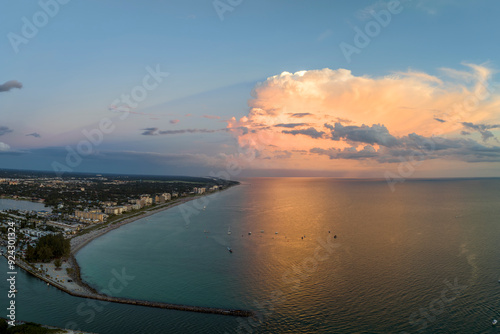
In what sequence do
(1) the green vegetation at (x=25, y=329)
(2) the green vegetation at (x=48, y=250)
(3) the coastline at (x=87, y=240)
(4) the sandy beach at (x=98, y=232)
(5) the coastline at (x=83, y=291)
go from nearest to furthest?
(1) the green vegetation at (x=25, y=329), (5) the coastline at (x=83, y=291), (3) the coastline at (x=87, y=240), (2) the green vegetation at (x=48, y=250), (4) the sandy beach at (x=98, y=232)

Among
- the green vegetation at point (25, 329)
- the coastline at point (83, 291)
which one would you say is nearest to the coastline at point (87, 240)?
the coastline at point (83, 291)

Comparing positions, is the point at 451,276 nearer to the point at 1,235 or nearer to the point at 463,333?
the point at 463,333

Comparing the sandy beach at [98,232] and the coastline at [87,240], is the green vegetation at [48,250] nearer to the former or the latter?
the coastline at [87,240]

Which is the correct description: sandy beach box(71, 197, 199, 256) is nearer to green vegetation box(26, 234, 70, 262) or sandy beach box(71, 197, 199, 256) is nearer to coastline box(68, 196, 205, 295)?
coastline box(68, 196, 205, 295)

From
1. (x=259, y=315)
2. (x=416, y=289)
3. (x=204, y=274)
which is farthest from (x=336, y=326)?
(x=204, y=274)

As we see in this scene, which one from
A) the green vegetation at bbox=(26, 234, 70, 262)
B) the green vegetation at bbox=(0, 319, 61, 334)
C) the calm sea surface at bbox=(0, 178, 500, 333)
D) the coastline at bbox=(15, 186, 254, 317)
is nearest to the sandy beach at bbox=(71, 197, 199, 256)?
the coastline at bbox=(15, 186, 254, 317)

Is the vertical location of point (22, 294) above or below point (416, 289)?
below

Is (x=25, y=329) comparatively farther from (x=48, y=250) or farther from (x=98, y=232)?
(x=98, y=232)
